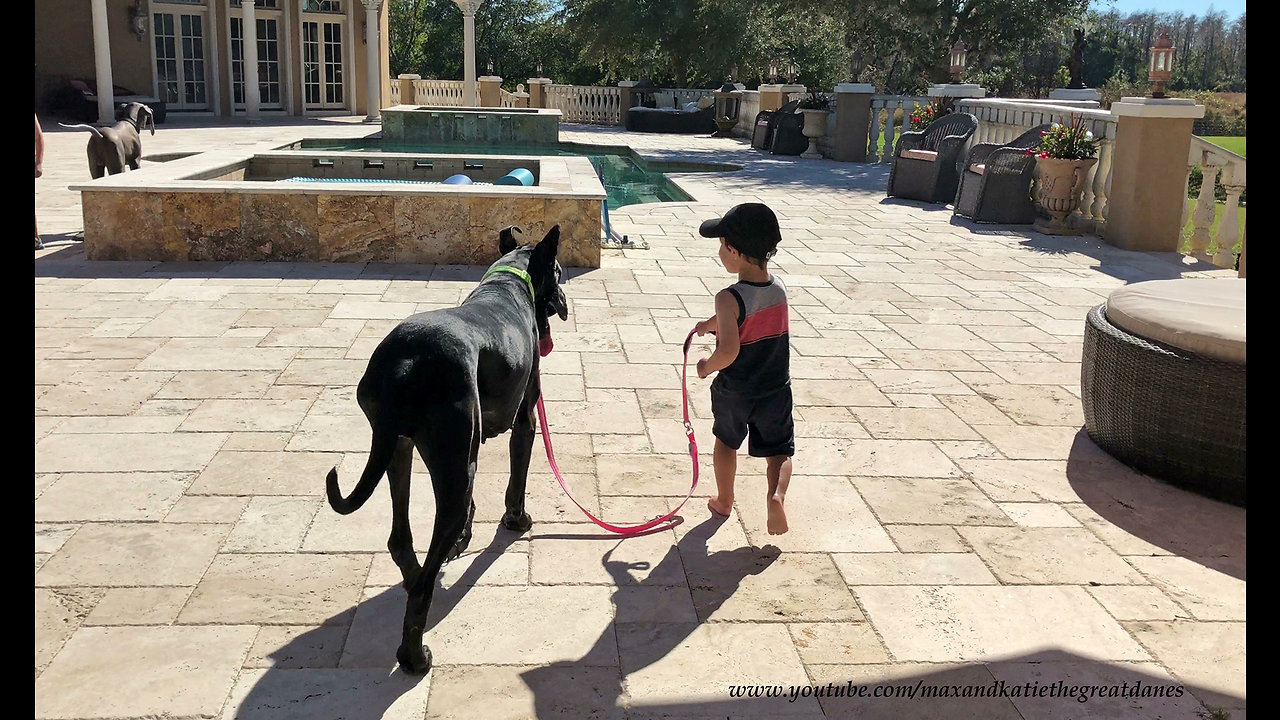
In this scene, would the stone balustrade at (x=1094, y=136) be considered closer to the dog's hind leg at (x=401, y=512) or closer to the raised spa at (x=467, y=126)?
the raised spa at (x=467, y=126)

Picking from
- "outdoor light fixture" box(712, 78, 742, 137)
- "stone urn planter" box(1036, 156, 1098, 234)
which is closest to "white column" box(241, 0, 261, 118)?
"outdoor light fixture" box(712, 78, 742, 137)

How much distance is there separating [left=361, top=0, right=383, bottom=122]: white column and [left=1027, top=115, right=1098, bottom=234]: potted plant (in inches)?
700

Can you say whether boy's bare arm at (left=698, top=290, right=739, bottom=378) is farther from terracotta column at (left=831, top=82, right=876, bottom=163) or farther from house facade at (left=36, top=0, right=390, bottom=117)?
house facade at (left=36, top=0, right=390, bottom=117)

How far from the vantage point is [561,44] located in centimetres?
3591

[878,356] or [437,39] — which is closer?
[878,356]

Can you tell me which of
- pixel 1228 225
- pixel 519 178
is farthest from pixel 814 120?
pixel 1228 225

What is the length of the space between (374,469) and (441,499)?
7.0 inches

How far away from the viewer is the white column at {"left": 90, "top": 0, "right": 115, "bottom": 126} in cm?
1958

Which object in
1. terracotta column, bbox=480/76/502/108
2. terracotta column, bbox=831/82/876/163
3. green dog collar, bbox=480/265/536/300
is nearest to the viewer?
green dog collar, bbox=480/265/536/300
